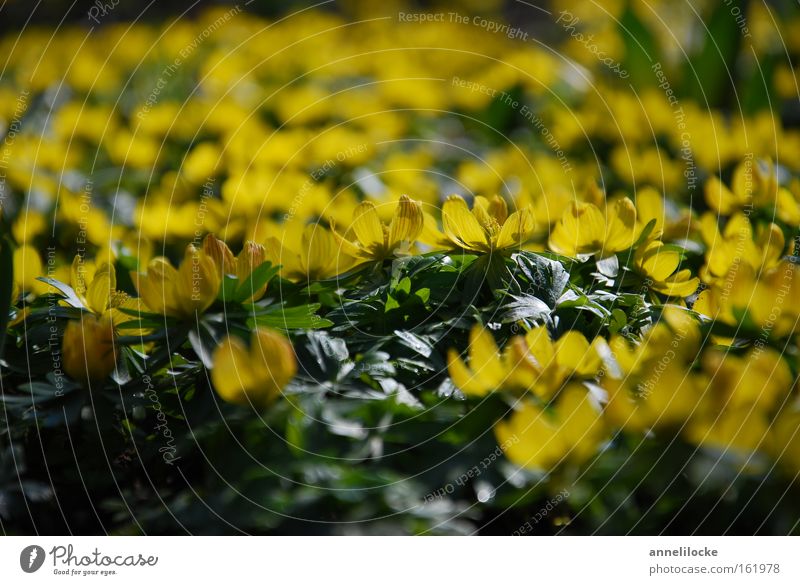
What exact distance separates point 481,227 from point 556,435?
35 cm

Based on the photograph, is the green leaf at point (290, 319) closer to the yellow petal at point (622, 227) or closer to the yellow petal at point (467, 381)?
the yellow petal at point (467, 381)

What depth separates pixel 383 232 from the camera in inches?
42.4

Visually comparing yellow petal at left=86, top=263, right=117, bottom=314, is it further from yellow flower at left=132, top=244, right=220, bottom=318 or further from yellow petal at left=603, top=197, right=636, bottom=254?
yellow petal at left=603, top=197, right=636, bottom=254

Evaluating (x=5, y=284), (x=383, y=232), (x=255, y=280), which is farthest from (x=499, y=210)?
(x=5, y=284)

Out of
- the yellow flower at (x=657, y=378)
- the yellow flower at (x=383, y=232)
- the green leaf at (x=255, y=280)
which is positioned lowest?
the yellow flower at (x=657, y=378)

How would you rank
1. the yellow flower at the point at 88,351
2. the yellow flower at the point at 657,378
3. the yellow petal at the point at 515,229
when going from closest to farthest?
the yellow flower at the point at 657,378 → the yellow flower at the point at 88,351 → the yellow petal at the point at 515,229

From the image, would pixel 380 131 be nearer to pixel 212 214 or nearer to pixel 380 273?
pixel 212 214

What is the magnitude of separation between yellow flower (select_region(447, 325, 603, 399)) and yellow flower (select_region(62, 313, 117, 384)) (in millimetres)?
433

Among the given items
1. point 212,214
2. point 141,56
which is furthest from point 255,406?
point 141,56

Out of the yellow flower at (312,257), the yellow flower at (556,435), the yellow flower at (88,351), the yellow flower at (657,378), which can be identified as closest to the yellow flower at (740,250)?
the yellow flower at (657,378)

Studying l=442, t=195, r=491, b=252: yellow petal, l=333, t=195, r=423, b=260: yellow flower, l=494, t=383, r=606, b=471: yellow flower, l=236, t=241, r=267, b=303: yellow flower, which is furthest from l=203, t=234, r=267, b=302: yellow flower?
l=494, t=383, r=606, b=471: yellow flower

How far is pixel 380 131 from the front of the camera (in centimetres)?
248

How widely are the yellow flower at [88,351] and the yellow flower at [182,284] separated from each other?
0.07m

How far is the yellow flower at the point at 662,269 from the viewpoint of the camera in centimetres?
110
